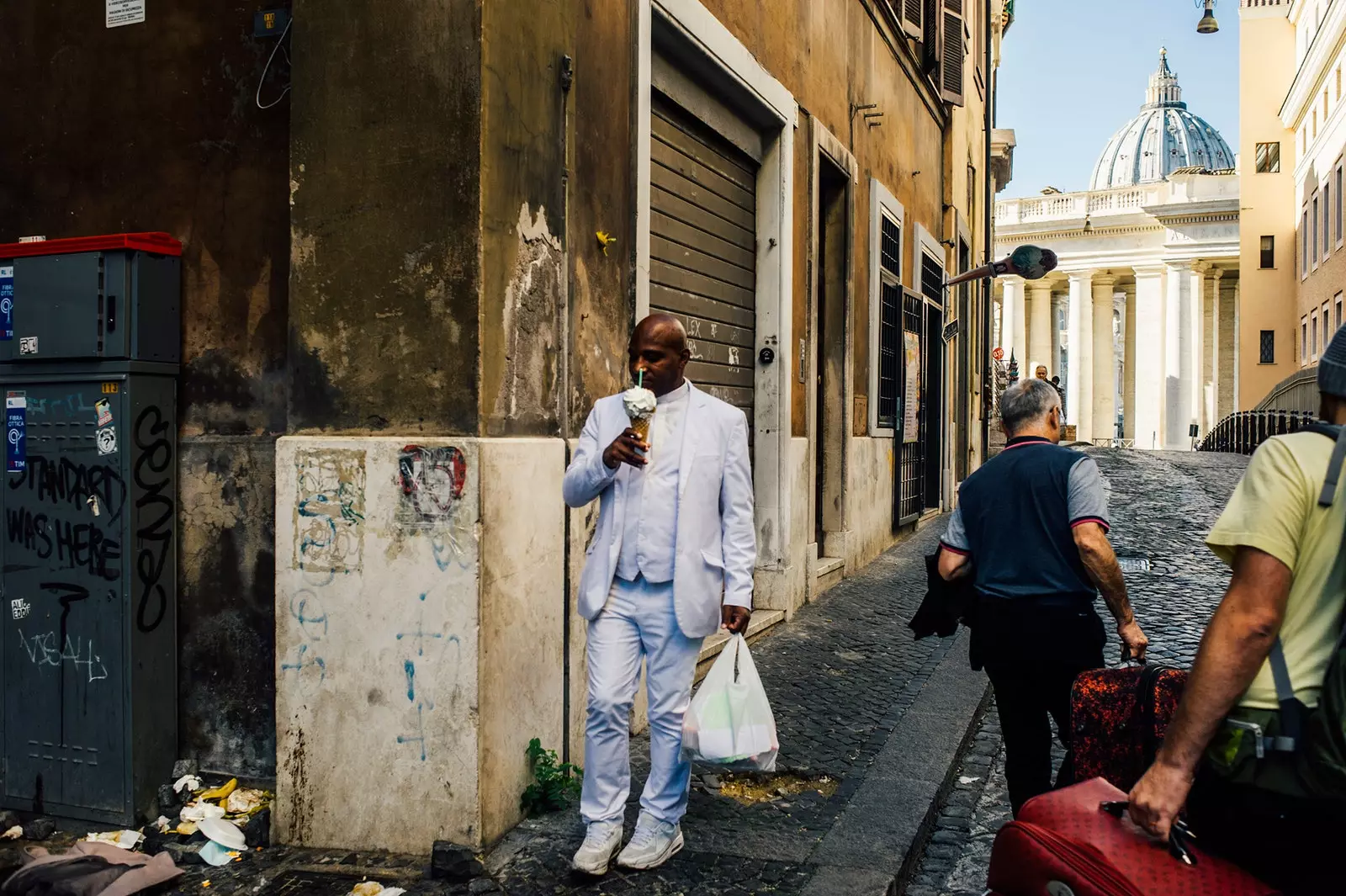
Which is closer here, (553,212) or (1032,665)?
(1032,665)

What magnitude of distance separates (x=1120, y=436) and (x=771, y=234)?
226 feet

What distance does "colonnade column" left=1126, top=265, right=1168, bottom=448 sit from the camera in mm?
59281

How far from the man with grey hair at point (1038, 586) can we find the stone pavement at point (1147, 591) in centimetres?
74

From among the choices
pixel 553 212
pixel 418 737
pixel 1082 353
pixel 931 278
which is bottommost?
pixel 418 737

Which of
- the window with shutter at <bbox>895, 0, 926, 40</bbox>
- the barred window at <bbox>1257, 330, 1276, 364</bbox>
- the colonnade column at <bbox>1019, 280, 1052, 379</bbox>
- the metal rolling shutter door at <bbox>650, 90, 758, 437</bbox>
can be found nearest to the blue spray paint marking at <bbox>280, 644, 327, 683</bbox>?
the metal rolling shutter door at <bbox>650, 90, 758, 437</bbox>

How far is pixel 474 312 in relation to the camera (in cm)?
414

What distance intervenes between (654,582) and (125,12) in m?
3.27

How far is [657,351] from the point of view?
3934 millimetres

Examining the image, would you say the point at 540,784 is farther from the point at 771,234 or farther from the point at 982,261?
the point at 982,261

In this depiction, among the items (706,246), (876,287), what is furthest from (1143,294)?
(706,246)

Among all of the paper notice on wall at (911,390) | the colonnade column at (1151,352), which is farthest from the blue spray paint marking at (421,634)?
the colonnade column at (1151,352)

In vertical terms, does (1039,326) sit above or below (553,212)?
above

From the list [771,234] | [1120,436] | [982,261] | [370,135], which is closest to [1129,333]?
[1120,436]

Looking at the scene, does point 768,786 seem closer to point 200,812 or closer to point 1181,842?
point 200,812
